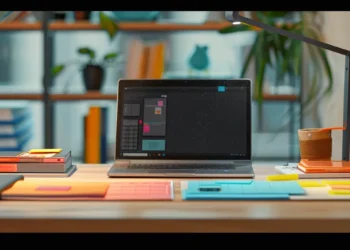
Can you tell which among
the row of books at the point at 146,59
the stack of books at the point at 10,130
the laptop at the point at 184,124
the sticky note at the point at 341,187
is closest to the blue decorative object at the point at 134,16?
the row of books at the point at 146,59

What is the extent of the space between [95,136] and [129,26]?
2.17 ft

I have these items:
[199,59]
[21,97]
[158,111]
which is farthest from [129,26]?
[158,111]

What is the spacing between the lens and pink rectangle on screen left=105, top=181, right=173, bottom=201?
4.67 ft

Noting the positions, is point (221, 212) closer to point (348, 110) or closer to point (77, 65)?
point (348, 110)

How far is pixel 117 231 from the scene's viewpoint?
1242 mm

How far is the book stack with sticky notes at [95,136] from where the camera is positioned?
11.6ft

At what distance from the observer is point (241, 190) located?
1472mm

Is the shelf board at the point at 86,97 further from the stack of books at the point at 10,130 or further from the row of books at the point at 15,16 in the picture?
the row of books at the point at 15,16

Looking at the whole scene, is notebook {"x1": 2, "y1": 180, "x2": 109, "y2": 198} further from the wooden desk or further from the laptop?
the laptop

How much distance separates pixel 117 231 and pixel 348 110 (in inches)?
36.0

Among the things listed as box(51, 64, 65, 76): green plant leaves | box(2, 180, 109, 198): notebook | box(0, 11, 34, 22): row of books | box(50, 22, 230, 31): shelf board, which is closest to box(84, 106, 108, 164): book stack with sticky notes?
box(51, 64, 65, 76): green plant leaves
